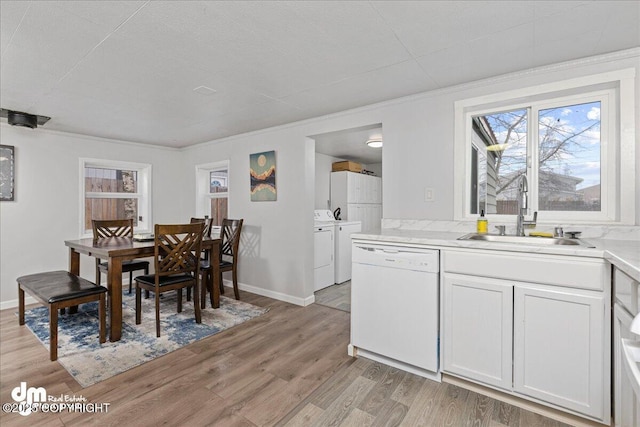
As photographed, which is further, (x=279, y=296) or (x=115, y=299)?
(x=279, y=296)

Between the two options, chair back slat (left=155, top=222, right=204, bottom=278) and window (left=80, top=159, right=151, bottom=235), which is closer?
chair back slat (left=155, top=222, right=204, bottom=278)

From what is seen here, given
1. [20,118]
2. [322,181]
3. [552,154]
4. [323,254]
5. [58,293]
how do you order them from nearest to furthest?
1. [552,154]
2. [58,293]
3. [20,118]
4. [323,254]
5. [322,181]

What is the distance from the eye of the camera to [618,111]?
6.48 ft

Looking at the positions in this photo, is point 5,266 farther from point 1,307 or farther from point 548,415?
point 548,415

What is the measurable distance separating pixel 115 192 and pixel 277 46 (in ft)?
13.1

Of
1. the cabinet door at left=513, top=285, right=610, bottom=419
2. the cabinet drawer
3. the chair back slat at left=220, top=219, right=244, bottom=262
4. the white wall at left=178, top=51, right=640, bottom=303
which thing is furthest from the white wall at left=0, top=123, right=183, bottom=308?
the cabinet door at left=513, top=285, right=610, bottom=419

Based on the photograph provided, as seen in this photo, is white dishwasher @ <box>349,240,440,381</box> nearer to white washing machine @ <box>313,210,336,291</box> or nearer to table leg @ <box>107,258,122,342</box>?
white washing machine @ <box>313,210,336,291</box>

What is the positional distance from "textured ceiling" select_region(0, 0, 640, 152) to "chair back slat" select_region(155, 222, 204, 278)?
1.18 m

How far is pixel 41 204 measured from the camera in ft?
12.4

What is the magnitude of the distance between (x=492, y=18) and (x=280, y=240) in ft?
9.72

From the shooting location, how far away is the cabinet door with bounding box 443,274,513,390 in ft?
5.77

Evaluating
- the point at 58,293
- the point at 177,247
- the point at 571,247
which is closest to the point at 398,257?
the point at 571,247

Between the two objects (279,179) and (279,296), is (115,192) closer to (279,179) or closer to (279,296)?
(279,179)

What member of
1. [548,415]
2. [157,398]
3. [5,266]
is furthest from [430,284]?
[5,266]
